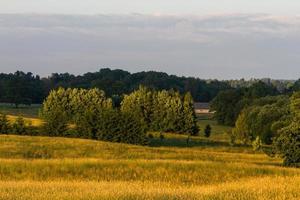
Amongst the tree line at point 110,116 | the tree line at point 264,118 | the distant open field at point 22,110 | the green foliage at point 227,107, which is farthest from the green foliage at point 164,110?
the distant open field at point 22,110

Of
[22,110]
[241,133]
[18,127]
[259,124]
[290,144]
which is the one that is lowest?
[241,133]

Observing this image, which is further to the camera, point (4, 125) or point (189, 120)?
point (189, 120)

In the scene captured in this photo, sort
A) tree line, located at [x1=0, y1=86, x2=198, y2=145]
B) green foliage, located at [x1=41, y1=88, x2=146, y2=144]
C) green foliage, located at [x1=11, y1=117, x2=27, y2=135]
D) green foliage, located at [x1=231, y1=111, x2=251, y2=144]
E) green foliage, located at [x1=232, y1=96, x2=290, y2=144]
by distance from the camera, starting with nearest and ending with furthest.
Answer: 1. green foliage, located at [x1=11, y1=117, x2=27, y2=135]
2. green foliage, located at [x1=41, y1=88, x2=146, y2=144]
3. tree line, located at [x1=0, y1=86, x2=198, y2=145]
4. green foliage, located at [x1=231, y1=111, x2=251, y2=144]
5. green foliage, located at [x1=232, y1=96, x2=290, y2=144]

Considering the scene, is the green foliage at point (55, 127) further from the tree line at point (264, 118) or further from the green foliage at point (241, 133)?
the tree line at point (264, 118)

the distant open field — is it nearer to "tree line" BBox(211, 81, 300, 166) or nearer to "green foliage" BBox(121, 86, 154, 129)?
"green foliage" BBox(121, 86, 154, 129)

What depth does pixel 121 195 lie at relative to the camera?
1379cm

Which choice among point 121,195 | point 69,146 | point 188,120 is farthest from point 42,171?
point 188,120

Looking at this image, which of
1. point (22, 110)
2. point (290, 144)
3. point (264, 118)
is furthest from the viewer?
point (22, 110)

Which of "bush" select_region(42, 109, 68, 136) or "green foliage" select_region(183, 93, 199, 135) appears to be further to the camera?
"green foliage" select_region(183, 93, 199, 135)

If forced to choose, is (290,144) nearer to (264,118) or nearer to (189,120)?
(264,118)

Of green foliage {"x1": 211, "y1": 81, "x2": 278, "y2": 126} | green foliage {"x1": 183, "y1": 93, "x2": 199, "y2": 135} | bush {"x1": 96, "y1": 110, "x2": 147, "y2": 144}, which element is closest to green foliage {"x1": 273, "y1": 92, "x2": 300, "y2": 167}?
bush {"x1": 96, "y1": 110, "x2": 147, "y2": 144}

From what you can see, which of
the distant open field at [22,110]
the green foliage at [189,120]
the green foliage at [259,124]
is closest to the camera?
the green foliage at [259,124]

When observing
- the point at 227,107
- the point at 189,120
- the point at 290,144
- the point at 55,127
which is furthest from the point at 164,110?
the point at 290,144

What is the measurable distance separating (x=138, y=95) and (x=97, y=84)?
53.1 metres
